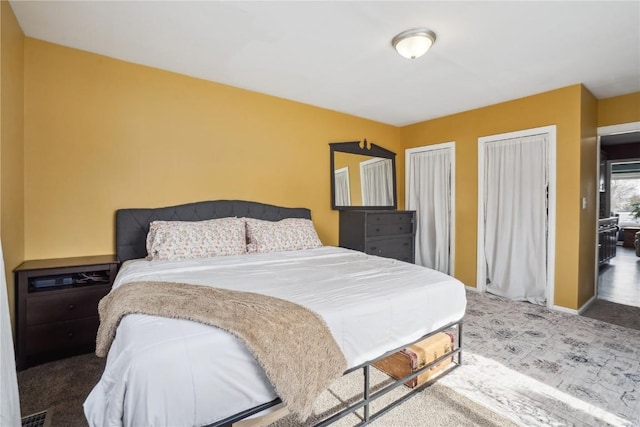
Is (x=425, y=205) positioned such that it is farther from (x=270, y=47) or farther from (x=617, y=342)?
(x=270, y=47)

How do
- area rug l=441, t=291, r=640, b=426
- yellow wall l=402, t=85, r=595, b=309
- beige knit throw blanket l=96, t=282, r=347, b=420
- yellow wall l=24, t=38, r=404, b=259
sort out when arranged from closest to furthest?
beige knit throw blanket l=96, t=282, r=347, b=420, area rug l=441, t=291, r=640, b=426, yellow wall l=24, t=38, r=404, b=259, yellow wall l=402, t=85, r=595, b=309

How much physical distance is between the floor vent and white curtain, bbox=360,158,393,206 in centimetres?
374

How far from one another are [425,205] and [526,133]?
164cm

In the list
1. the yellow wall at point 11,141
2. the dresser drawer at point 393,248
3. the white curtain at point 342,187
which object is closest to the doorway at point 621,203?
the dresser drawer at point 393,248

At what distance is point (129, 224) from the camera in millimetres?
2723

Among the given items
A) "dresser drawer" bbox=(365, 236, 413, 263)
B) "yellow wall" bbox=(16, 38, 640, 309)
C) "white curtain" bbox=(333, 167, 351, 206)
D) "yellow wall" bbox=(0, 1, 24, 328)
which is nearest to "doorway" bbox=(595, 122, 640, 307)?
"yellow wall" bbox=(16, 38, 640, 309)

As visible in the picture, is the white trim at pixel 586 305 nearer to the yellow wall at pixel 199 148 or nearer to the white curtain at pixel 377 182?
the yellow wall at pixel 199 148

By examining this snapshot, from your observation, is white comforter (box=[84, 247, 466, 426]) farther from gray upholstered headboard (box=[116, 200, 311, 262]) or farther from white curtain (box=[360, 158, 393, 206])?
white curtain (box=[360, 158, 393, 206])

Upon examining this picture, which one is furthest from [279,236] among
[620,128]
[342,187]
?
[620,128]

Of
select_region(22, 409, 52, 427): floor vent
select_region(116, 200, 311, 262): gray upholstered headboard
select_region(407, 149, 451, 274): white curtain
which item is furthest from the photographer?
select_region(407, 149, 451, 274): white curtain

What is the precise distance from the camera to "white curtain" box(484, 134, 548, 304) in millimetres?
3541

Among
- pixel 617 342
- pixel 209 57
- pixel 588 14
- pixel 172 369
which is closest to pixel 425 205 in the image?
pixel 617 342

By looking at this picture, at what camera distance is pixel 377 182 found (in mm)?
4656

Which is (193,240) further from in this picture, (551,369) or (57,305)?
(551,369)
